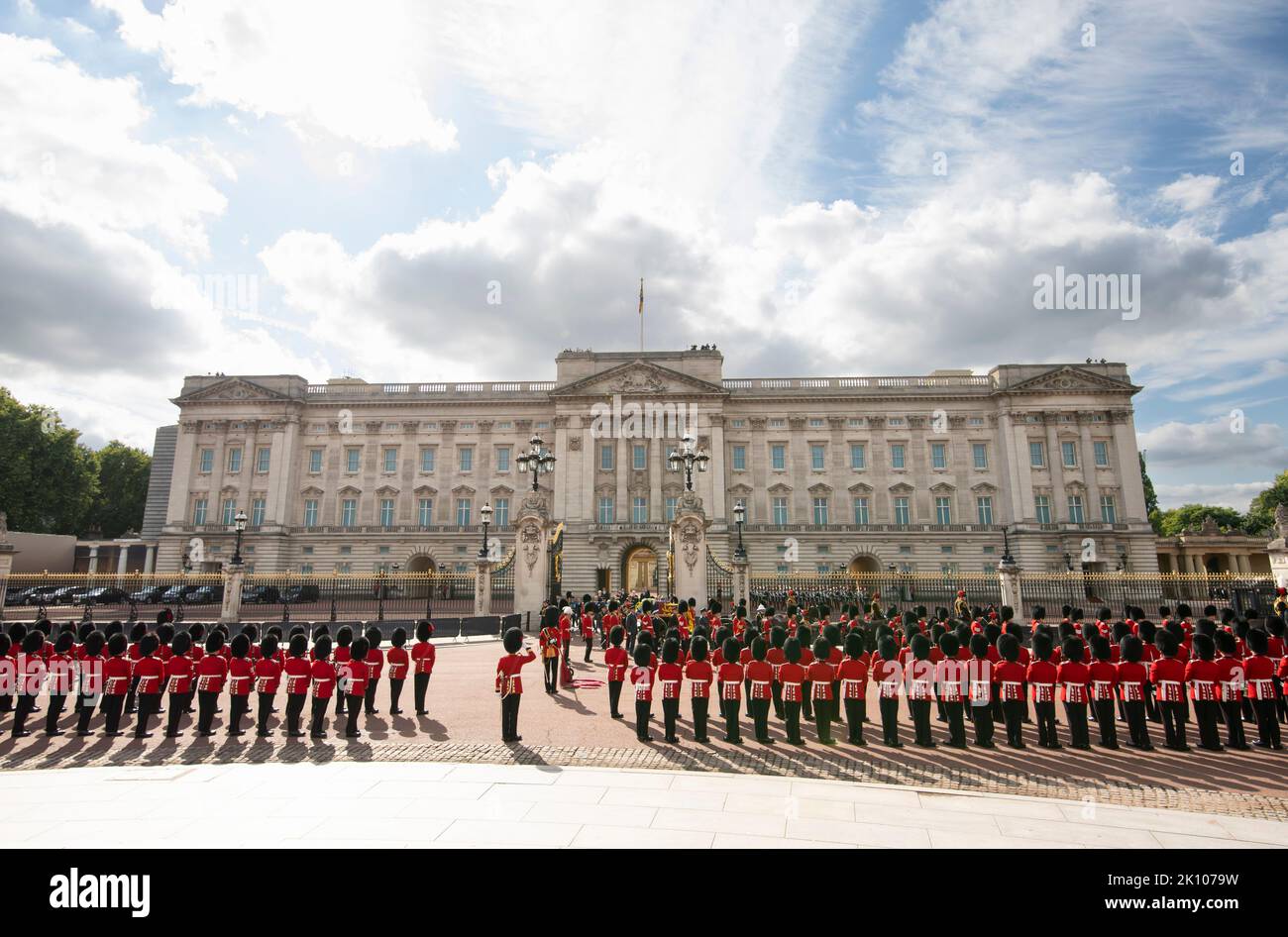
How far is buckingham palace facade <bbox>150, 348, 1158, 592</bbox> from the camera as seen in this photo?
47.2m

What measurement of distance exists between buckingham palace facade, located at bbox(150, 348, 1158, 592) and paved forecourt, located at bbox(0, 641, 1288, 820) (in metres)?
34.6

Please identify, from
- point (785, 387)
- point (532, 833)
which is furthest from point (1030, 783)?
point (785, 387)

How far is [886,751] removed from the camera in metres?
9.49

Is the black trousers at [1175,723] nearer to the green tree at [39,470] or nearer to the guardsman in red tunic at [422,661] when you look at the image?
the guardsman in red tunic at [422,661]

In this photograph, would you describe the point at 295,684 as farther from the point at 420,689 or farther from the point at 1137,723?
the point at 1137,723

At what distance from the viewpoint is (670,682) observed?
10234mm

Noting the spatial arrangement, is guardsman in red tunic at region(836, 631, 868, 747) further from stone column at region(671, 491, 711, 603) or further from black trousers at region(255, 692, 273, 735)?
stone column at region(671, 491, 711, 603)

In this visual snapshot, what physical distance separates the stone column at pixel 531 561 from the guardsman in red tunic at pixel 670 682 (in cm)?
1455

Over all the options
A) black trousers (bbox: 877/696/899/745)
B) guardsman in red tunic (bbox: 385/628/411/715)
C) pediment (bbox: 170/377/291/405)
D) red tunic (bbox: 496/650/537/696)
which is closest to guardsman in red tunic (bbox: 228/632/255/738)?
guardsman in red tunic (bbox: 385/628/411/715)

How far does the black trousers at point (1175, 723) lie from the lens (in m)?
9.41

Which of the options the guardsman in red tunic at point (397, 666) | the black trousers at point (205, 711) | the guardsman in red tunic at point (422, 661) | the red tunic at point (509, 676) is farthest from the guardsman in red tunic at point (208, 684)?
the red tunic at point (509, 676)
